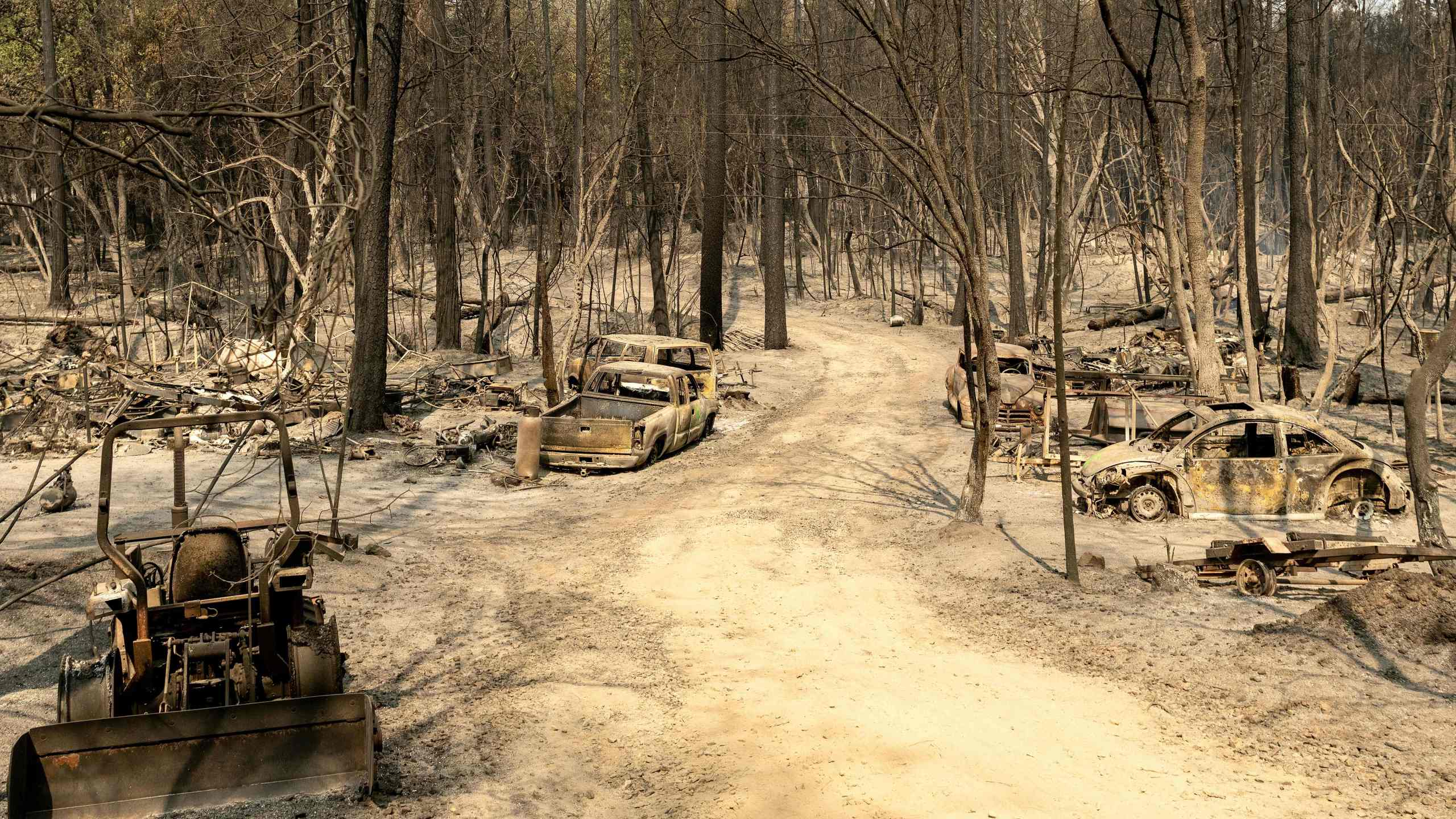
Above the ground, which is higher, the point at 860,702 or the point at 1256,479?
the point at 1256,479

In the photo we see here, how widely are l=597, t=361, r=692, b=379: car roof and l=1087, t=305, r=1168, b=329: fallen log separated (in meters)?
21.6

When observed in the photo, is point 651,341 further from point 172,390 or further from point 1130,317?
point 1130,317

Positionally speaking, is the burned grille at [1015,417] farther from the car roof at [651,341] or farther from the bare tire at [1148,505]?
the bare tire at [1148,505]

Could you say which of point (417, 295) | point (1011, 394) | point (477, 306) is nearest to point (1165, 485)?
point (1011, 394)

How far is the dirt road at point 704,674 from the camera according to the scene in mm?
6820

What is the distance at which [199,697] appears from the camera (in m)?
6.68

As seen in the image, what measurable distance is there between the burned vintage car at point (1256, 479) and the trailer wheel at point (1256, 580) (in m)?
2.94

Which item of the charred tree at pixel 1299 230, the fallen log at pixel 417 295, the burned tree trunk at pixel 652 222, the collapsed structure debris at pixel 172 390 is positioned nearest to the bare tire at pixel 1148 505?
the collapsed structure debris at pixel 172 390

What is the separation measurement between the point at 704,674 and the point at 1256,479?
7.67 meters

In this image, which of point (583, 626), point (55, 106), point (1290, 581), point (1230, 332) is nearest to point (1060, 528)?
point (1290, 581)

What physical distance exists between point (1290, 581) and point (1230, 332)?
2427 cm

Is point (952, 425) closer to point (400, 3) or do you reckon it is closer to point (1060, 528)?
point (1060, 528)

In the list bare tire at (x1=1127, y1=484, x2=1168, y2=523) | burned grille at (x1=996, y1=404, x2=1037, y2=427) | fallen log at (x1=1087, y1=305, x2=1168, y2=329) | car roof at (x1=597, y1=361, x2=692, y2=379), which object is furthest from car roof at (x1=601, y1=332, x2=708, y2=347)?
fallen log at (x1=1087, y1=305, x2=1168, y2=329)

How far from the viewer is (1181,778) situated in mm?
6969
